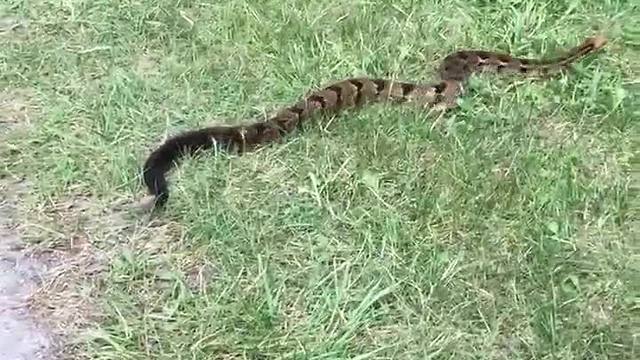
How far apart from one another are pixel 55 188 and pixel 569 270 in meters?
1.94

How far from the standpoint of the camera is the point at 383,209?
384 centimetres

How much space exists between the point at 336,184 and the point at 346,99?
27.4 inches

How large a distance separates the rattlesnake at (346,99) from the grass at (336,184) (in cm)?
7

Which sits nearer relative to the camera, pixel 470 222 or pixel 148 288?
pixel 148 288

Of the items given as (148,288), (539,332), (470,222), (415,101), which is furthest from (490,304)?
(415,101)

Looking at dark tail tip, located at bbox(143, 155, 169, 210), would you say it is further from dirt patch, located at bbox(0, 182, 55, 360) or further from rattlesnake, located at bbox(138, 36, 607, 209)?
dirt patch, located at bbox(0, 182, 55, 360)

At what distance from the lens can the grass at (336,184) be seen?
331 centimetres

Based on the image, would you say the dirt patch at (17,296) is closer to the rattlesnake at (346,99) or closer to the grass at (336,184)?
the grass at (336,184)

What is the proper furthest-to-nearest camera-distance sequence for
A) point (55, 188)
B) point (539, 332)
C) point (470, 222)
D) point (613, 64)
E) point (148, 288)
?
point (613, 64), point (55, 188), point (470, 222), point (148, 288), point (539, 332)

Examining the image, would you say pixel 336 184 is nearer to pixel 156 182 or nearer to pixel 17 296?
pixel 156 182

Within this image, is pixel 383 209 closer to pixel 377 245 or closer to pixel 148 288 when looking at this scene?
pixel 377 245

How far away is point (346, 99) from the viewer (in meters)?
4.58

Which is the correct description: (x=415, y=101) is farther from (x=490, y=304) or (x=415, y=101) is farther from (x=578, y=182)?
(x=490, y=304)

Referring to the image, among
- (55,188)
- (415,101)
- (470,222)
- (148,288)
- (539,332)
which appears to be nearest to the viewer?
(539,332)
